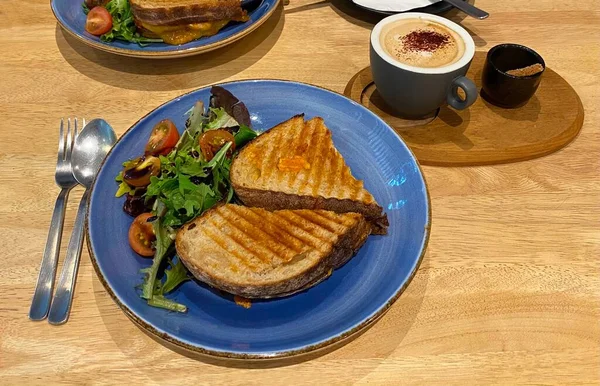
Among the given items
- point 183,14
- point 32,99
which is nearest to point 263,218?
point 183,14

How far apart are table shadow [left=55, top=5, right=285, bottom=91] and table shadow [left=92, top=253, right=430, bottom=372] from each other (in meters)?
1.45

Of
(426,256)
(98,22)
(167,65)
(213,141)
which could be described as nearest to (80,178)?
(213,141)

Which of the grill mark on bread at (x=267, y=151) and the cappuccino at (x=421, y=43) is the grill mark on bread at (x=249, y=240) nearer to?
the grill mark on bread at (x=267, y=151)

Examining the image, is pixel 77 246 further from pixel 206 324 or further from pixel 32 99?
pixel 32 99

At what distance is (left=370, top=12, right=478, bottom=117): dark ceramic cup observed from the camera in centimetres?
235

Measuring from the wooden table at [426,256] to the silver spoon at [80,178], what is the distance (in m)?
0.05

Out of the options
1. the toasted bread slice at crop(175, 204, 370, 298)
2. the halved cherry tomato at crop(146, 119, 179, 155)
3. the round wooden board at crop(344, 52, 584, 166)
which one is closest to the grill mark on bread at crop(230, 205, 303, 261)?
the toasted bread slice at crop(175, 204, 370, 298)

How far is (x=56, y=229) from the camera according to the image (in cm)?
210

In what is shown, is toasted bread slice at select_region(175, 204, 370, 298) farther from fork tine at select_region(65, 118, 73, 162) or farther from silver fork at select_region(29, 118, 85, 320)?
fork tine at select_region(65, 118, 73, 162)

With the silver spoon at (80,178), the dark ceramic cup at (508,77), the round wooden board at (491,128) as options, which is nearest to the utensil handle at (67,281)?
the silver spoon at (80,178)

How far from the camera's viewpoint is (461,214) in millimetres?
2234

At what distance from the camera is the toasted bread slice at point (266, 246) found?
5.79 ft

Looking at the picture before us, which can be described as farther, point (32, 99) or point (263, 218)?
point (32, 99)

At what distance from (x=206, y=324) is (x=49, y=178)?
4.19 ft
